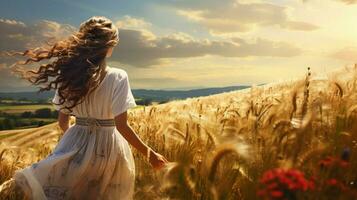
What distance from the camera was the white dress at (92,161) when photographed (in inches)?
184

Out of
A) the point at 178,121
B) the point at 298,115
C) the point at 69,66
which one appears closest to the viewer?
the point at 298,115

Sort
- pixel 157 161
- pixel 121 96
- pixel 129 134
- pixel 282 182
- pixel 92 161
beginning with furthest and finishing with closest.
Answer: pixel 92 161, pixel 121 96, pixel 129 134, pixel 157 161, pixel 282 182

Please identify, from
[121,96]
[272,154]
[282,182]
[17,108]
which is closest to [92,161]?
[121,96]

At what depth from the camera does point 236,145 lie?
263 centimetres

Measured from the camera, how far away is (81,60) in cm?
468

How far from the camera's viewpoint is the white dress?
4.68 metres

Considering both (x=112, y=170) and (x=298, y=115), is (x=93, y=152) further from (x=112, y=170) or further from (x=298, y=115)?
(x=298, y=115)

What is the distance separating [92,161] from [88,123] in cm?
34

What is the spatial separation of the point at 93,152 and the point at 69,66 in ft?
2.59

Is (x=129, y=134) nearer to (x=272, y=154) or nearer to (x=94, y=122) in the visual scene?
(x=94, y=122)

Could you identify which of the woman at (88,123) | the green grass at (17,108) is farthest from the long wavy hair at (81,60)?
the green grass at (17,108)

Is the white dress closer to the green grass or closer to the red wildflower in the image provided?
the red wildflower

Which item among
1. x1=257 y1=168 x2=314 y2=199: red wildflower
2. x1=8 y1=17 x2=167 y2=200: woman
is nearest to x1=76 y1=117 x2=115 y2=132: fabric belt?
x1=8 y1=17 x2=167 y2=200: woman

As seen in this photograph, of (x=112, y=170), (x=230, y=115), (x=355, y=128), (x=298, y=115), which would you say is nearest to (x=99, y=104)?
(x=112, y=170)
